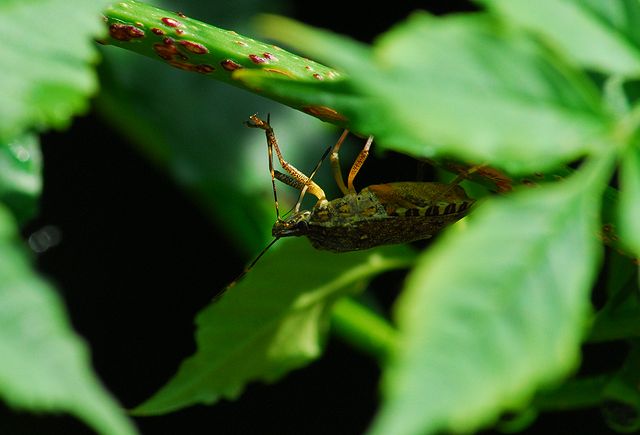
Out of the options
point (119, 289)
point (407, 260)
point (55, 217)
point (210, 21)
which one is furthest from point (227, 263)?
point (407, 260)

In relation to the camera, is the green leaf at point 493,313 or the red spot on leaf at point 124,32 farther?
the red spot on leaf at point 124,32

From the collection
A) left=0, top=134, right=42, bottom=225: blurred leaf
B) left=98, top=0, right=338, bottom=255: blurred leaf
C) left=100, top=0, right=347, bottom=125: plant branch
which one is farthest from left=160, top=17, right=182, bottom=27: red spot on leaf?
left=98, top=0, right=338, bottom=255: blurred leaf

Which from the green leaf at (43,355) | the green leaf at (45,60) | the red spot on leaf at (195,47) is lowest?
the red spot on leaf at (195,47)

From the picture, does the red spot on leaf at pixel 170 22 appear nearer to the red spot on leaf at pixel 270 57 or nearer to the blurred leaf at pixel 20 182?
the red spot on leaf at pixel 270 57

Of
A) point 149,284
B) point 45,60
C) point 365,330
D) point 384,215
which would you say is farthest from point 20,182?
Result: point 149,284

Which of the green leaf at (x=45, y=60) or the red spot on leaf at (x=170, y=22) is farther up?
the green leaf at (x=45, y=60)

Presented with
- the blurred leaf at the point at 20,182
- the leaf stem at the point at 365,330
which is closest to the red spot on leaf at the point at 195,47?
the blurred leaf at the point at 20,182

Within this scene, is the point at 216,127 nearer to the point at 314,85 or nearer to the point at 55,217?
the point at 55,217
